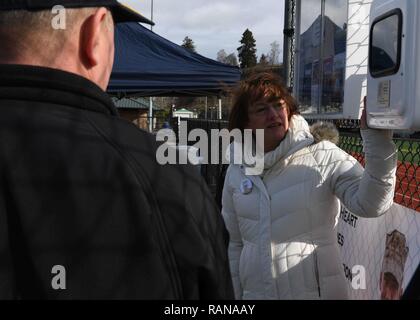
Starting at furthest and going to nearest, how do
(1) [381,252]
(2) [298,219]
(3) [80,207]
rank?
(1) [381,252], (2) [298,219], (3) [80,207]

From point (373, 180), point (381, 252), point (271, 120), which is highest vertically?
point (271, 120)

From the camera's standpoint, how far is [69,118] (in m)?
0.91

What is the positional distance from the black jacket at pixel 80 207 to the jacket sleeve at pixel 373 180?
109cm

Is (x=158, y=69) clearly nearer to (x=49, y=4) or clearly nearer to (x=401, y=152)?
(x=401, y=152)

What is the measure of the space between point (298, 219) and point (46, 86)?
1501 millimetres

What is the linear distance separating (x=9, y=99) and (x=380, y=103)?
114 centimetres

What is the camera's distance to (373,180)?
6.17 feet

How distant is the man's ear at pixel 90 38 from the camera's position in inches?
39.0

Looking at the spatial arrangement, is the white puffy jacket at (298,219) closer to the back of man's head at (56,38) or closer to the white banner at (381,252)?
the white banner at (381,252)

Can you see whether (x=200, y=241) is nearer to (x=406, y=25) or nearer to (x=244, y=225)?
(x=406, y=25)

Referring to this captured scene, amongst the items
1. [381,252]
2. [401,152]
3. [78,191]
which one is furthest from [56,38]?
[401,152]

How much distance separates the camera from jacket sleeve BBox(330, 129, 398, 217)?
1.82m

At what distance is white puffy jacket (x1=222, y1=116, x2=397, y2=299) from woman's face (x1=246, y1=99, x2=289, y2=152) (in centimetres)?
6

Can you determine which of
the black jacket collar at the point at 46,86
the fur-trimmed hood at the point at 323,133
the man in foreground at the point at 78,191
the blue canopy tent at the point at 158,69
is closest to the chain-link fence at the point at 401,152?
the fur-trimmed hood at the point at 323,133
